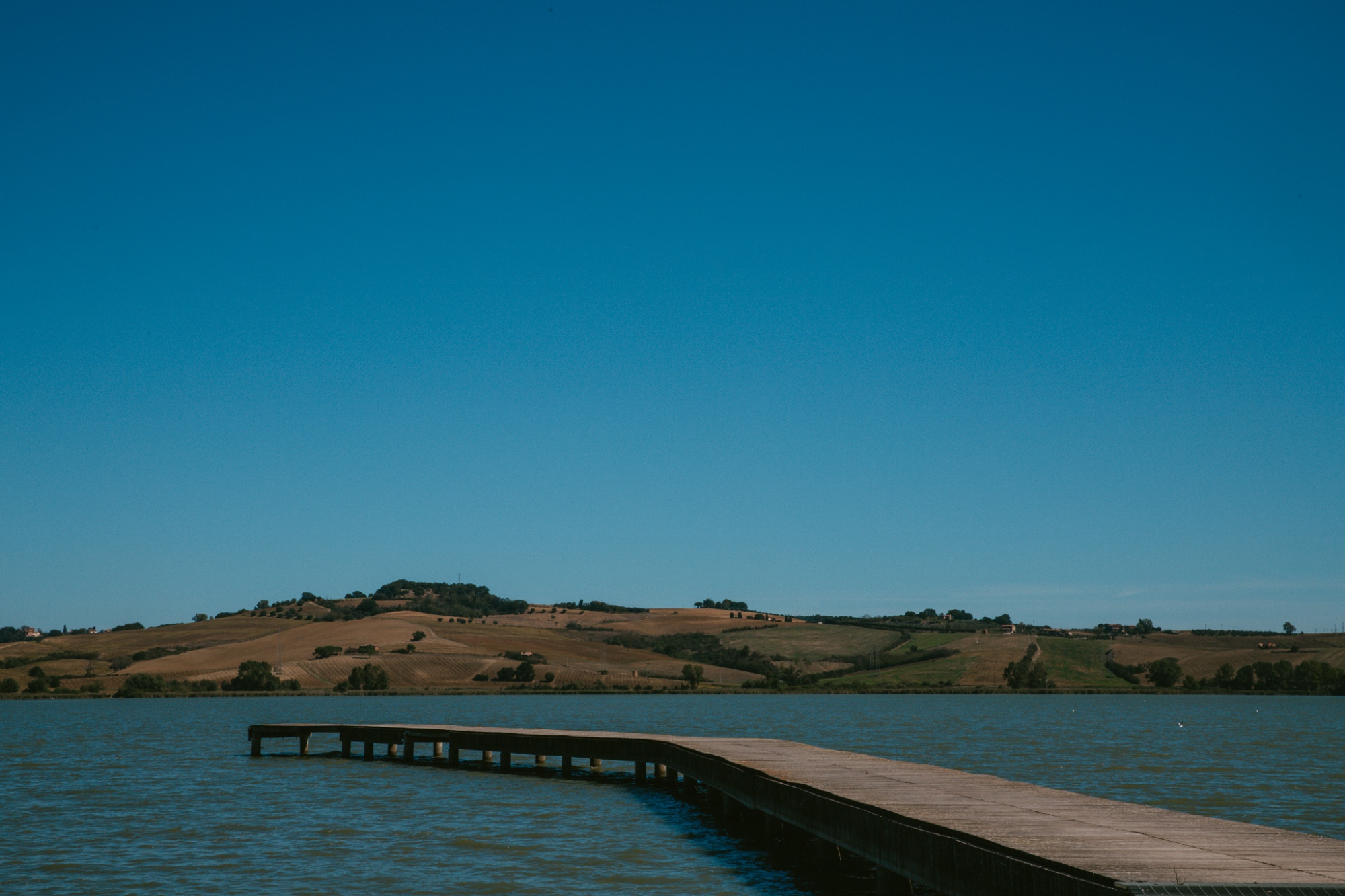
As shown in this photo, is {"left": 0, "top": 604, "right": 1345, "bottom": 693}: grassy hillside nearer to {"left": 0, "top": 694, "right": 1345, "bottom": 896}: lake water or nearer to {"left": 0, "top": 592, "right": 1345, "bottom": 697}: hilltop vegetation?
{"left": 0, "top": 592, "right": 1345, "bottom": 697}: hilltop vegetation

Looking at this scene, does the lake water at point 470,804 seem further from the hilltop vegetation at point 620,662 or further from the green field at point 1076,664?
the green field at point 1076,664

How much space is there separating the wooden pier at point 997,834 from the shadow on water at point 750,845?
0.74 feet

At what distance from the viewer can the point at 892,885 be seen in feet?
62.4

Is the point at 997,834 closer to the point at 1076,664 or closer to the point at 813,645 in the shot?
the point at 1076,664

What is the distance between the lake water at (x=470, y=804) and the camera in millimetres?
22359

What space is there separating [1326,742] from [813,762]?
1957 inches

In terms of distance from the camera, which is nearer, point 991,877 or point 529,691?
point 991,877

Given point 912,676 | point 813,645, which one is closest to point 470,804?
point 912,676

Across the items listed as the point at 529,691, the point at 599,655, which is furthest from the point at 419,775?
the point at 599,655

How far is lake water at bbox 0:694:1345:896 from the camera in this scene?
73.4 ft

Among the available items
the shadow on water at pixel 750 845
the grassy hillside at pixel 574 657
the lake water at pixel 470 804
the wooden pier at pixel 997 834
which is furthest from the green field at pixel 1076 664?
the wooden pier at pixel 997 834

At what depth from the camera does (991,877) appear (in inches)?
559

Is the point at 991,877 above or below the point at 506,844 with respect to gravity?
above

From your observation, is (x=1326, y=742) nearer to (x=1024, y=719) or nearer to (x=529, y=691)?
(x=1024, y=719)
